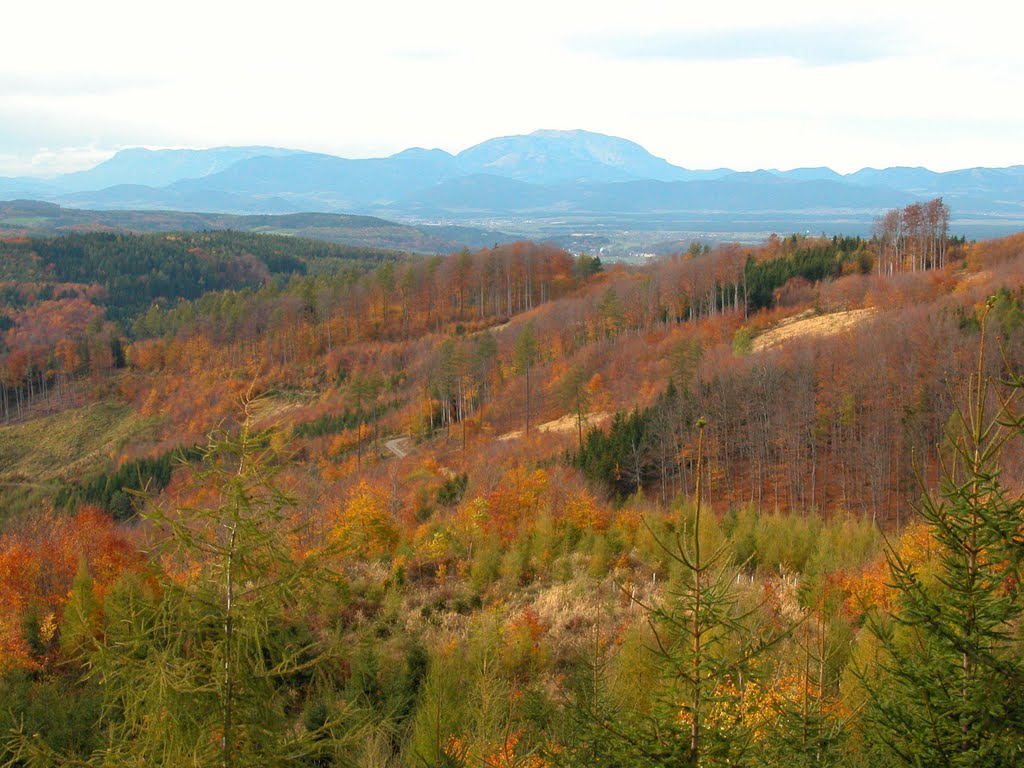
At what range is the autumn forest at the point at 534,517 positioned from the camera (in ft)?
22.4

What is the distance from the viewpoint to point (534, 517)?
108 ft

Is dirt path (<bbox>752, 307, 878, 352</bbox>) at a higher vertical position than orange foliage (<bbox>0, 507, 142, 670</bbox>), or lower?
higher

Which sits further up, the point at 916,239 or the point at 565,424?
the point at 916,239

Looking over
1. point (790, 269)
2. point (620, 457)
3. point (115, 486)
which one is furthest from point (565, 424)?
point (790, 269)

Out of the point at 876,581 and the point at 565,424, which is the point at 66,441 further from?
the point at 876,581

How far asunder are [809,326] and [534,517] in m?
46.4

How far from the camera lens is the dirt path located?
209ft

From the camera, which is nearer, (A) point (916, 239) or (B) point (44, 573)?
(B) point (44, 573)

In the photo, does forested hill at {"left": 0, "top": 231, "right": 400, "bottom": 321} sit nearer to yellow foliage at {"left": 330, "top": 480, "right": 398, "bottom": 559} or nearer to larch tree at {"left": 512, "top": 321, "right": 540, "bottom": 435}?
larch tree at {"left": 512, "top": 321, "right": 540, "bottom": 435}

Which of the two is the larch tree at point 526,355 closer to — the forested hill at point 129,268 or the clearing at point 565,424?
the clearing at point 565,424

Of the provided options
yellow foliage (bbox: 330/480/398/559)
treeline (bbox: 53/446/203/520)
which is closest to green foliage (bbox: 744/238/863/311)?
yellow foliage (bbox: 330/480/398/559)

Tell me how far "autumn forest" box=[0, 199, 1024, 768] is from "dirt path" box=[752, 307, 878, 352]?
21.2 inches

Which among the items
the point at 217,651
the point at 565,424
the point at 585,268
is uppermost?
the point at 585,268

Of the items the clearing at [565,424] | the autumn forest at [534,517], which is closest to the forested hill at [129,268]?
the autumn forest at [534,517]
